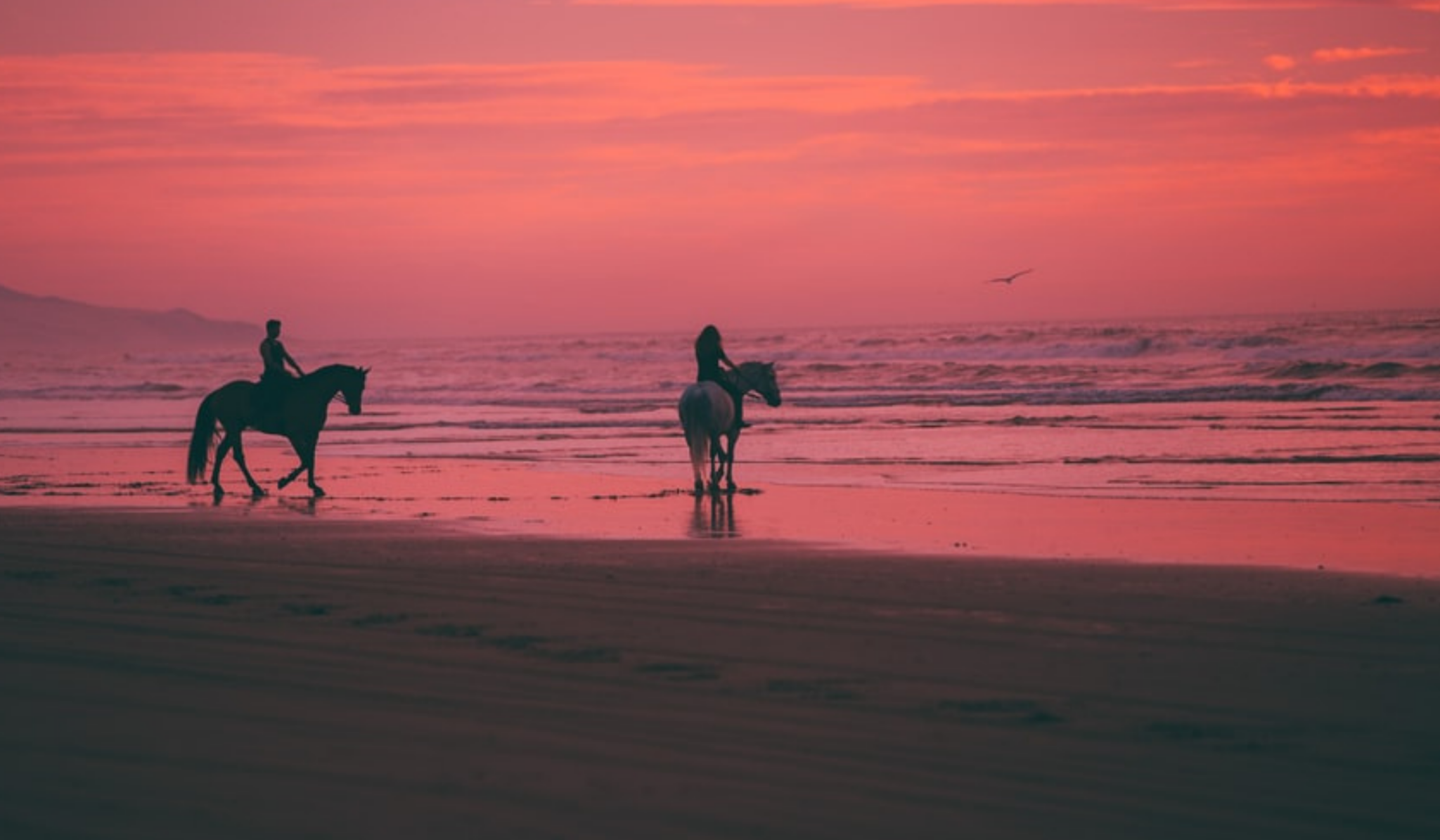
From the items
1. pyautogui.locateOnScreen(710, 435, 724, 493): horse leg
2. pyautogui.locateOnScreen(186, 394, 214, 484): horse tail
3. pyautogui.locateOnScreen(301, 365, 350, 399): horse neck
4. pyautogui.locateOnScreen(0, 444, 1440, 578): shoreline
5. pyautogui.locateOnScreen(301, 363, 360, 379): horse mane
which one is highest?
pyautogui.locateOnScreen(301, 363, 360, 379): horse mane

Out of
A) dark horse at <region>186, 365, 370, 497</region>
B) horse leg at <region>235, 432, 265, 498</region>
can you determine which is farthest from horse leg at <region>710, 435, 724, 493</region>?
horse leg at <region>235, 432, 265, 498</region>

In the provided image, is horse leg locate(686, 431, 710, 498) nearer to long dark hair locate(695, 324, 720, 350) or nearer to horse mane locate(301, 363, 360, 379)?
long dark hair locate(695, 324, 720, 350)

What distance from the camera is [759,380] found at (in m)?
19.7

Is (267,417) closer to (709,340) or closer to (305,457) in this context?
(305,457)

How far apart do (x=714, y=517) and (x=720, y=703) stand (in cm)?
860

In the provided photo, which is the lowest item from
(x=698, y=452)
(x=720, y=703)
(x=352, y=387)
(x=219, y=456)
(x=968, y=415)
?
(x=968, y=415)

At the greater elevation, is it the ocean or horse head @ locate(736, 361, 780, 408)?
horse head @ locate(736, 361, 780, 408)

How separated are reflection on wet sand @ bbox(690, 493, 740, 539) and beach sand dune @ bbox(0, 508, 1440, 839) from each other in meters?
2.91

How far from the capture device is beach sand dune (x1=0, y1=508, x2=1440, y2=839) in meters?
5.07

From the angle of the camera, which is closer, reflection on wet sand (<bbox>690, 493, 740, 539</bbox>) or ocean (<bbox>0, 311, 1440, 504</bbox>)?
reflection on wet sand (<bbox>690, 493, 740, 539</bbox>)

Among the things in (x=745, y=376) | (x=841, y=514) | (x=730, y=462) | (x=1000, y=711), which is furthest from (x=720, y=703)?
(x=745, y=376)

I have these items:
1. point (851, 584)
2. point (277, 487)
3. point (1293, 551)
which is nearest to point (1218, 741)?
point (851, 584)

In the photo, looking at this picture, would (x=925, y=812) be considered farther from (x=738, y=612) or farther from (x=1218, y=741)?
(x=738, y=612)

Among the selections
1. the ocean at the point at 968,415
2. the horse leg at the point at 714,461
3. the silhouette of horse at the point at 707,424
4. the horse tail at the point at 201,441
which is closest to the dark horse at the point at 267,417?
the horse tail at the point at 201,441
